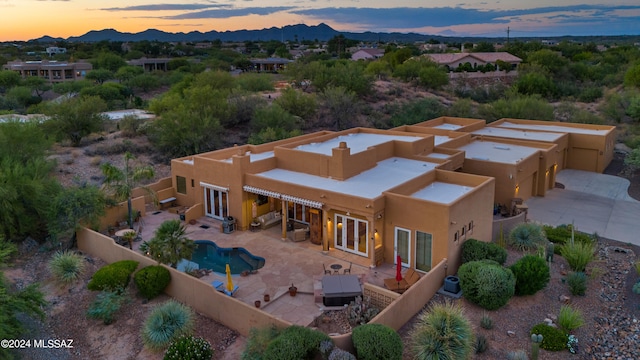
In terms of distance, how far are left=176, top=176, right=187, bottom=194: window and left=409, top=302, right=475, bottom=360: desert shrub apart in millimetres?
15711

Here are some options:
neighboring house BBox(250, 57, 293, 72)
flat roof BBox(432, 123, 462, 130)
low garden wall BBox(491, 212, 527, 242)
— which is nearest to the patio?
low garden wall BBox(491, 212, 527, 242)

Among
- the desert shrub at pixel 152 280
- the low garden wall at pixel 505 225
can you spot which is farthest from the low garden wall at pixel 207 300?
the low garden wall at pixel 505 225

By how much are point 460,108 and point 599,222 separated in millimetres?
23798

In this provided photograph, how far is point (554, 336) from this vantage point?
13.9m

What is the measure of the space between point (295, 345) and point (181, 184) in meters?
15.2

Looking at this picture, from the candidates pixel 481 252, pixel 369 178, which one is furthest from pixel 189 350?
pixel 369 178

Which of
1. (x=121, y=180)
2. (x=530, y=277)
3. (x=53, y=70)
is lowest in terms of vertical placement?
(x=530, y=277)

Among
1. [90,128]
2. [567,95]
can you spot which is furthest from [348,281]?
[567,95]

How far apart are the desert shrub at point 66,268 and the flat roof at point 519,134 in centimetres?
2674

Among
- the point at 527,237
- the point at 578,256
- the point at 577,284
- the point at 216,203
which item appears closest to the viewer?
the point at 577,284

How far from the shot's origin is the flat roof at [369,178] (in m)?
20.2

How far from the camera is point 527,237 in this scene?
2019 cm

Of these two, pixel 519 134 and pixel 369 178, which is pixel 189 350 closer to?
pixel 369 178

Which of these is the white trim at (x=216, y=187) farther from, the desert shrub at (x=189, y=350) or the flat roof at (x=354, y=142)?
the desert shrub at (x=189, y=350)
